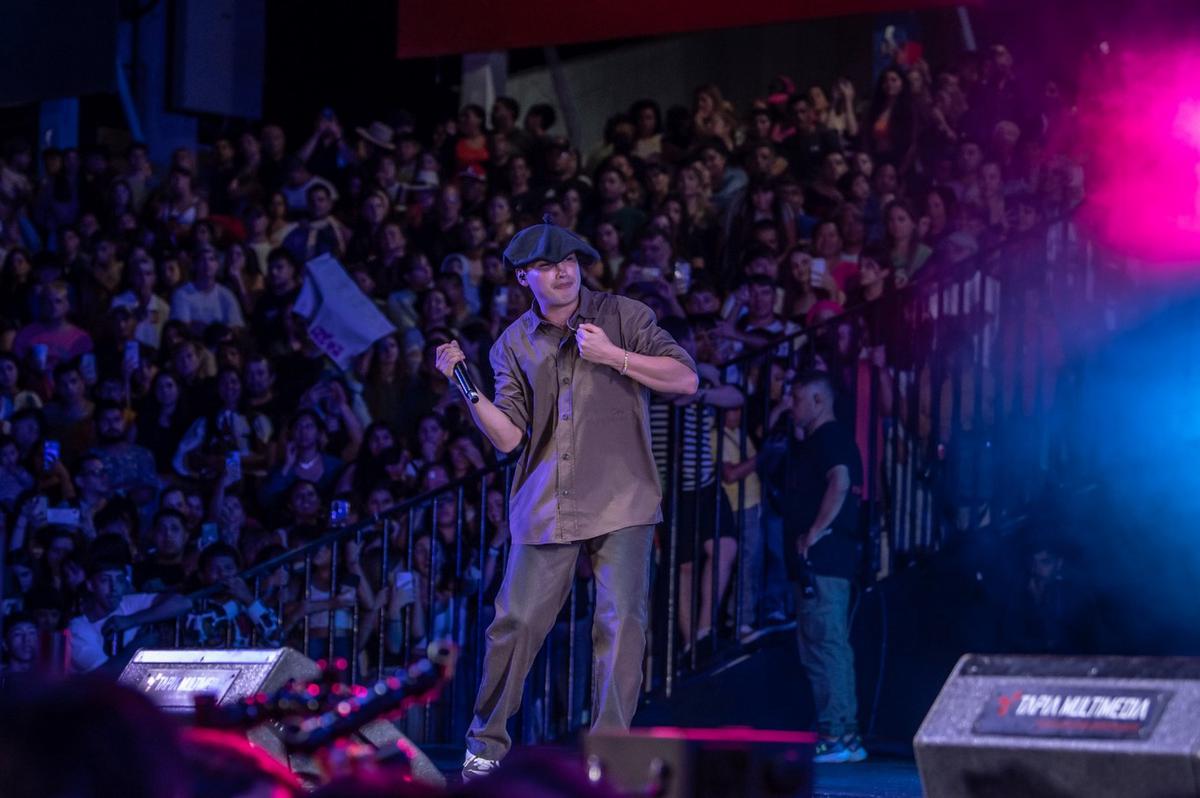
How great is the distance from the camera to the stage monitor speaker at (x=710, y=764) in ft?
9.37

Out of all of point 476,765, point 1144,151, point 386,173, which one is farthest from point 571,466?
point 386,173

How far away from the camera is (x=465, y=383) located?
17.9ft

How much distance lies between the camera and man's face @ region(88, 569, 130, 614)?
29.7ft

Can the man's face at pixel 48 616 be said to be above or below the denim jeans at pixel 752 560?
below

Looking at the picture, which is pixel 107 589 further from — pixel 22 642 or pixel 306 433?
pixel 306 433

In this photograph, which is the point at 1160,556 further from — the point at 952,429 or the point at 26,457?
the point at 26,457

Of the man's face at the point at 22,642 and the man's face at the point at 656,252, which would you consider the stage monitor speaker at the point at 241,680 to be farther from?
the man's face at the point at 656,252

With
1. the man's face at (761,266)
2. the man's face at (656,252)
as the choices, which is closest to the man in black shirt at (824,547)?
the man's face at (761,266)

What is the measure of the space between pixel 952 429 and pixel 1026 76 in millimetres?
3993

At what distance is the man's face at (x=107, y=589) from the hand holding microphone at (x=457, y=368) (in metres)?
4.20

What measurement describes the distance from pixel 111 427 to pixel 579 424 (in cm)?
534

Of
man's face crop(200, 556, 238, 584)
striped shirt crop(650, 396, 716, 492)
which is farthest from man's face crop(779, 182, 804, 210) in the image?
man's face crop(200, 556, 238, 584)

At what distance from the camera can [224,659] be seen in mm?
4836

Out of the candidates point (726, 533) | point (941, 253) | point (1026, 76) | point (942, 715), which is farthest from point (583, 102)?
point (942, 715)
